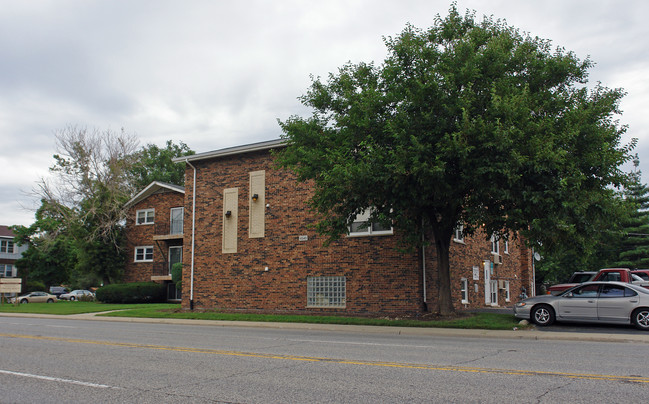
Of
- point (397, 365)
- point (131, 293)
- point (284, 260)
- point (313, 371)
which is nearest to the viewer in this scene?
point (313, 371)

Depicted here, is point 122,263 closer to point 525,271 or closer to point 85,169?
point 85,169

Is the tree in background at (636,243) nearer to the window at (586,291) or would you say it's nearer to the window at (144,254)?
the window at (586,291)

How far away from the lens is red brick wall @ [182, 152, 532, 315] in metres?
21.0

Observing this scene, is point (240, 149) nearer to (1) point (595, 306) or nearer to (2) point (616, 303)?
(1) point (595, 306)

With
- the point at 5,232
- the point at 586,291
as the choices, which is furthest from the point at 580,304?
the point at 5,232

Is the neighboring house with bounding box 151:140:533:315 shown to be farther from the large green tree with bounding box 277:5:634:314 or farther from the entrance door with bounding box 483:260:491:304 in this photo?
the large green tree with bounding box 277:5:634:314

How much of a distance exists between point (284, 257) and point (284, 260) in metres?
0.13

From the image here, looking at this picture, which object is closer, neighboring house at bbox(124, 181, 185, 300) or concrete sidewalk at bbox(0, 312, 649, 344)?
concrete sidewalk at bbox(0, 312, 649, 344)

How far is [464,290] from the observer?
2450 cm

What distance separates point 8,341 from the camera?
12922 millimetres

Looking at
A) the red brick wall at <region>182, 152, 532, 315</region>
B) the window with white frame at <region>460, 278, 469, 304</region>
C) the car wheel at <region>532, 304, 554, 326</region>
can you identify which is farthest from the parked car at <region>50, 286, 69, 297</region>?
the car wheel at <region>532, 304, 554, 326</region>

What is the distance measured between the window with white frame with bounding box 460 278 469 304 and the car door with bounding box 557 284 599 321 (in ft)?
23.3

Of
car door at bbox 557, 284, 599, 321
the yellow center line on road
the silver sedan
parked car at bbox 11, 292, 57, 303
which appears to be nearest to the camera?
the yellow center line on road

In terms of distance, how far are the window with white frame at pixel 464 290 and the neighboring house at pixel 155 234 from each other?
19.6 meters
